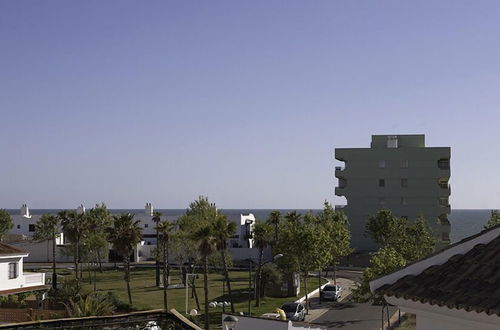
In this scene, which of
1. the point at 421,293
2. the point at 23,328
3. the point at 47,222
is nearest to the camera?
the point at 23,328

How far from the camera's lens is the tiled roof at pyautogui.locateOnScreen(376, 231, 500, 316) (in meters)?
8.48

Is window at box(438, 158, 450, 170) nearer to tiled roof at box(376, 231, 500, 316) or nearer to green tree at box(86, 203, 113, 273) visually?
green tree at box(86, 203, 113, 273)

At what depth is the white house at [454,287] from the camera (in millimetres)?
8477

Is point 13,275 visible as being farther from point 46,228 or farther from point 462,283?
point 46,228

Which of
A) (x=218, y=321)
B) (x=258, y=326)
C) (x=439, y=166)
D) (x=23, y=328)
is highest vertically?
(x=439, y=166)

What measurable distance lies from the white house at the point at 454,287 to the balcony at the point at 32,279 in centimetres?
4065

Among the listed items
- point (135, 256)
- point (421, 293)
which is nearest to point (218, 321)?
point (421, 293)

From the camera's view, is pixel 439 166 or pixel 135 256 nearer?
pixel 439 166

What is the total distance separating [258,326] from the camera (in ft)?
81.3

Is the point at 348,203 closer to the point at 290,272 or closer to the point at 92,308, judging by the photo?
the point at 290,272

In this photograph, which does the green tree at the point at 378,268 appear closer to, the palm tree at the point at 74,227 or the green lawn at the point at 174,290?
the green lawn at the point at 174,290

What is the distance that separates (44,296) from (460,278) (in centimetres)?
4119

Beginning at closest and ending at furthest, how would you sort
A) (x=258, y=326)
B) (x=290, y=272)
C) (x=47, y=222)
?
1. (x=258, y=326)
2. (x=290, y=272)
3. (x=47, y=222)

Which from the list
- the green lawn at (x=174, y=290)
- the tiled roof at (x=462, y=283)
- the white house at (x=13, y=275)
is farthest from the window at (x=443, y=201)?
the tiled roof at (x=462, y=283)
